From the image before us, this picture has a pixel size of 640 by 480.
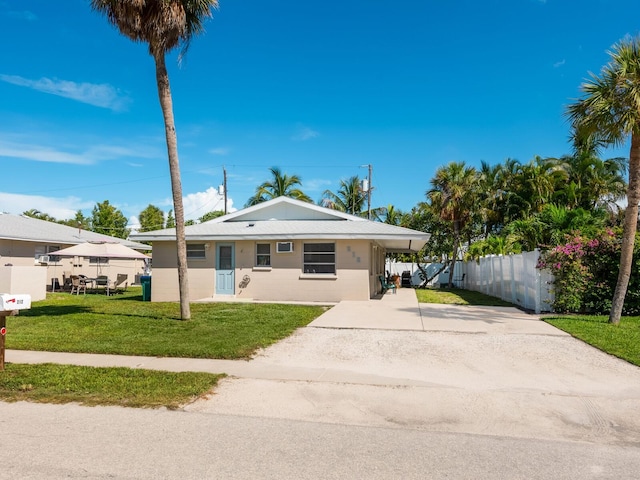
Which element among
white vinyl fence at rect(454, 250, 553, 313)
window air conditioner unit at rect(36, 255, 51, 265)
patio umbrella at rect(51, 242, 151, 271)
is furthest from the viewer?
window air conditioner unit at rect(36, 255, 51, 265)

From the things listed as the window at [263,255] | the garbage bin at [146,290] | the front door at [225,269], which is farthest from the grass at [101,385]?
the garbage bin at [146,290]

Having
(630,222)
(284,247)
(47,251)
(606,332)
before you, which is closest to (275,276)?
(284,247)

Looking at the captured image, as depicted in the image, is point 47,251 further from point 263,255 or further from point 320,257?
point 320,257

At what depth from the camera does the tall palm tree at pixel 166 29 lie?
1062cm

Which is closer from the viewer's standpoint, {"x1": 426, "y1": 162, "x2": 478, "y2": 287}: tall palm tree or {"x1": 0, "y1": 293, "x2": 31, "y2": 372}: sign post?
{"x1": 0, "y1": 293, "x2": 31, "y2": 372}: sign post

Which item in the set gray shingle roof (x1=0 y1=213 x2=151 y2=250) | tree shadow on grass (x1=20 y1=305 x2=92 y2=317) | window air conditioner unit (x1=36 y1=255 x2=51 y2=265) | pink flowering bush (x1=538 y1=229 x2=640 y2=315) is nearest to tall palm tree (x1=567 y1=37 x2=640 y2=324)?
pink flowering bush (x1=538 y1=229 x2=640 y2=315)

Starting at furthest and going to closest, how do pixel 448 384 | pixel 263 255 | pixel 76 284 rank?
pixel 76 284, pixel 263 255, pixel 448 384

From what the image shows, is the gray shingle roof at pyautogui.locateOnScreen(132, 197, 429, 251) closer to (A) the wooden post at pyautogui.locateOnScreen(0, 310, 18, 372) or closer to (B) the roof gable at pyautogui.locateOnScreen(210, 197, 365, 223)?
(B) the roof gable at pyautogui.locateOnScreen(210, 197, 365, 223)

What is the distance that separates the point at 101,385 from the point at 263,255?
1225 cm

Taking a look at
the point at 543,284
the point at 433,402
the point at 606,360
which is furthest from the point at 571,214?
the point at 433,402

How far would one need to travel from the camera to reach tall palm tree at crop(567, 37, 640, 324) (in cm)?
1047

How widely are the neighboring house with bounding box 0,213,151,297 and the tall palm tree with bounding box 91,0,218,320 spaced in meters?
12.7

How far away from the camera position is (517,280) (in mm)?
16750

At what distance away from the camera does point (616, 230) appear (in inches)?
548
